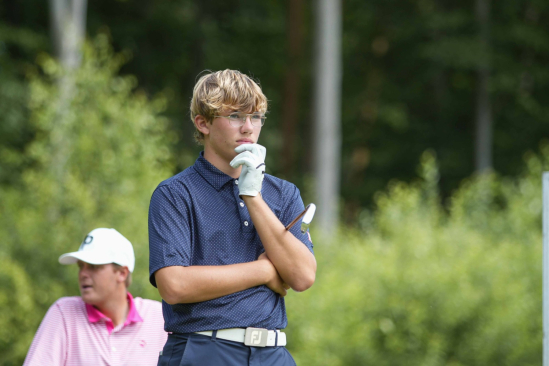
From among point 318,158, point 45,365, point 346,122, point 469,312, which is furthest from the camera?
point 346,122

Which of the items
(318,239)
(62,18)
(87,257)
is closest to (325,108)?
(318,239)

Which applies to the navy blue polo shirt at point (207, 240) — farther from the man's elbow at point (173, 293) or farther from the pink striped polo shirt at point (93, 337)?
the pink striped polo shirt at point (93, 337)

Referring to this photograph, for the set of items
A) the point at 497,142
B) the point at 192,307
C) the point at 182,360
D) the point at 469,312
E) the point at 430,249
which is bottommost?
the point at 182,360

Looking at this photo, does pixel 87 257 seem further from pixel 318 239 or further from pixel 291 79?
pixel 291 79

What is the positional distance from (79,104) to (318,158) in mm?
6391

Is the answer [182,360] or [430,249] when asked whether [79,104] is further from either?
[182,360]

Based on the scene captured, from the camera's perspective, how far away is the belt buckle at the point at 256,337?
7.86 ft

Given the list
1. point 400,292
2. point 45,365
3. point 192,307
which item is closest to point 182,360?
point 192,307

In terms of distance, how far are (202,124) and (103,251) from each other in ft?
4.04

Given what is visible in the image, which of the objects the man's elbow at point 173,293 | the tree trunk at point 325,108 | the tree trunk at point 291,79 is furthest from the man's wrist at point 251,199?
the tree trunk at point 291,79

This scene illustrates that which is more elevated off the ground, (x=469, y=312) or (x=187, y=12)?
(x=187, y=12)

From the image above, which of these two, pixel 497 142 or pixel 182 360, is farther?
pixel 497 142

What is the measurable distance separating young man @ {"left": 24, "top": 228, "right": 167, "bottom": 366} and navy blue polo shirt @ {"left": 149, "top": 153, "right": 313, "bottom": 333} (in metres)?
0.99

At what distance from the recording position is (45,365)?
3229 millimetres
